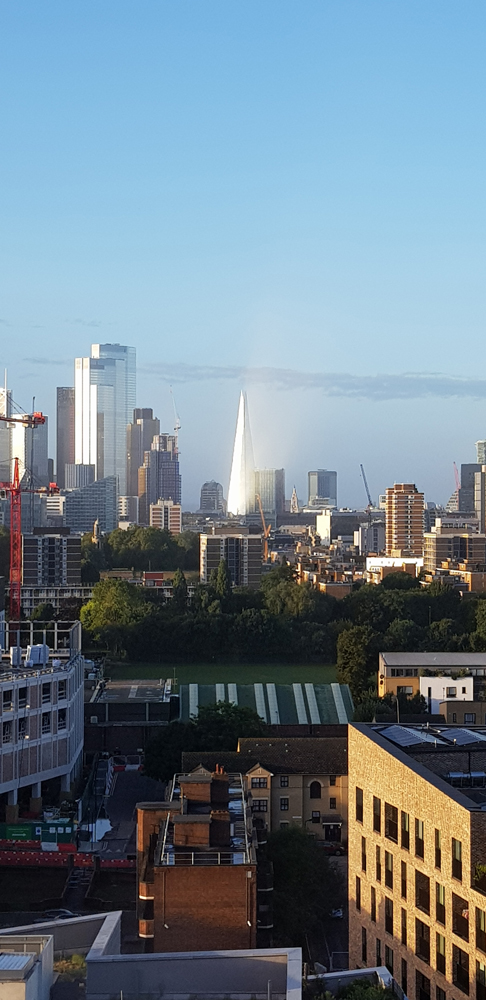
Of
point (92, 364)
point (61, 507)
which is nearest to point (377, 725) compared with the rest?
point (61, 507)

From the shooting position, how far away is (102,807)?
2206 centimetres

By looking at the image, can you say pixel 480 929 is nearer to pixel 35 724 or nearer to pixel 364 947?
pixel 364 947

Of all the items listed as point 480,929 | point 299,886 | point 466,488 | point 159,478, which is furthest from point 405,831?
point 159,478

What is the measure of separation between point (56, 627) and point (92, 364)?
173 meters

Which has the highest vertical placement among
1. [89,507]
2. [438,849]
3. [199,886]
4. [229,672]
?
[89,507]

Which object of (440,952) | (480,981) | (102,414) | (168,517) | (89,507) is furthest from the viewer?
(102,414)

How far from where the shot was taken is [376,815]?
11.8 metres

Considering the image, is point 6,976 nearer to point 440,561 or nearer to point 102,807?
point 102,807

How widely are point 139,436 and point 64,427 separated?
43.2 ft

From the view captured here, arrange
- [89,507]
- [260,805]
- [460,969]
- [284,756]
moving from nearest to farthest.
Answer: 1. [460,969]
2. [260,805]
3. [284,756]
4. [89,507]

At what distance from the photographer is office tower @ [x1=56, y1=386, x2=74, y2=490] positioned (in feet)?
585

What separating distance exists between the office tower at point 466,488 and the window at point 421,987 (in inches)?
5263

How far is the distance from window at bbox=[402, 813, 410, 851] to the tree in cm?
360

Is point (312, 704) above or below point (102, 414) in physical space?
below
